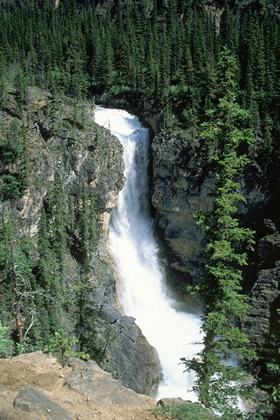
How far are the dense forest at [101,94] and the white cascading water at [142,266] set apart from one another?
481 centimetres

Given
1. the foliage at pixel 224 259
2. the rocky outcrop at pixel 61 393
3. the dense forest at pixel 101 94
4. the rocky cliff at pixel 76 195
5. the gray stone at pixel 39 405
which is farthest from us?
the rocky cliff at pixel 76 195

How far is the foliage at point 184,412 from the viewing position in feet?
29.0

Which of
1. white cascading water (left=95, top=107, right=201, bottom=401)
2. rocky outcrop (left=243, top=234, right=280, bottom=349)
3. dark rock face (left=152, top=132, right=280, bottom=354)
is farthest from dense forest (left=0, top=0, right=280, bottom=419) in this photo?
rocky outcrop (left=243, top=234, right=280, bottom=349)

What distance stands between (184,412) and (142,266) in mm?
31080

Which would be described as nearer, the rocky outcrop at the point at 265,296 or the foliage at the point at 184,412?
the foliage at the point at 184,412

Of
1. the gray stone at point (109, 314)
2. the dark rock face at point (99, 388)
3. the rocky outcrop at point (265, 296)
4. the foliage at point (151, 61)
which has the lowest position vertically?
the gray stone at point (109, 314)

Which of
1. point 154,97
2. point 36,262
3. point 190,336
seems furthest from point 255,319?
point 154,97

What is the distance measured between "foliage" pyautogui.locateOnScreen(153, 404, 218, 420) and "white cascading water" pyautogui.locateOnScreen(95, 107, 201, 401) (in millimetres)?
22594

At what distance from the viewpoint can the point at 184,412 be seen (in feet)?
29.4

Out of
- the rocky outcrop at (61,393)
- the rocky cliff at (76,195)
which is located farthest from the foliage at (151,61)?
the rocky outcrop at (61,393)

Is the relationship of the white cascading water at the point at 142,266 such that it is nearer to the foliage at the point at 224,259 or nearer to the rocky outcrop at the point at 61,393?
the foliage at the point at 224,259

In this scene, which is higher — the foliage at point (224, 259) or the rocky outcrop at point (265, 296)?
the foliage at point (224, 259)

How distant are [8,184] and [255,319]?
2604 centimetres

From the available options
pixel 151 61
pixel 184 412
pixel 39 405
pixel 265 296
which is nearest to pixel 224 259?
pixel 184 412
